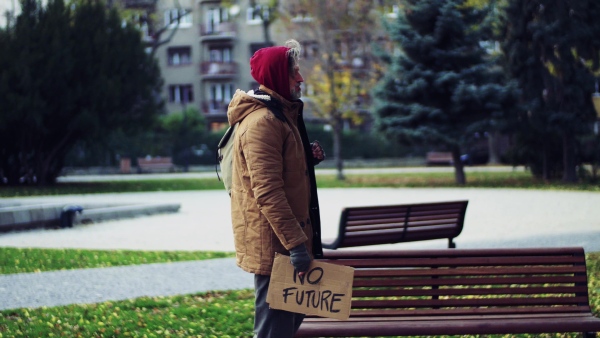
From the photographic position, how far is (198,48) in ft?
205

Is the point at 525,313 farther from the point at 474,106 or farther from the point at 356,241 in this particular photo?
the point at 474,106

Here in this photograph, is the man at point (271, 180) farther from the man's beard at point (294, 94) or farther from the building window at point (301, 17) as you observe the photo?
the building window at point (301, 17)

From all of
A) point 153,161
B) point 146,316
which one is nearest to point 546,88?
point 146,316

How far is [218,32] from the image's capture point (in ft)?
203

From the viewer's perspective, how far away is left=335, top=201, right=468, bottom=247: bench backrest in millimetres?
8516

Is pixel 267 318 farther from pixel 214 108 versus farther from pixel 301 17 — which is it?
pixel 214 108

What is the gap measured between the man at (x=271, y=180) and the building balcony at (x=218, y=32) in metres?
57.9

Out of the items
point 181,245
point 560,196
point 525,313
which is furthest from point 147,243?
point 560,196

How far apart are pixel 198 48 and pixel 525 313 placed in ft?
194

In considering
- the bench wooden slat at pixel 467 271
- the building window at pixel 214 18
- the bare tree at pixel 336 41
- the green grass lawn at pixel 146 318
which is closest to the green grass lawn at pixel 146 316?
→ the green grass lawn at pixel 146 318

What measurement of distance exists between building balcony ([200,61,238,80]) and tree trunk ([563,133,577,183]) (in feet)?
121

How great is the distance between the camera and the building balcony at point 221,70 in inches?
2393

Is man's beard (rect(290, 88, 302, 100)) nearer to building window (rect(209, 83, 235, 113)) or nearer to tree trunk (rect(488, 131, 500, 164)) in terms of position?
tree trunk (rect(488, 131, 500, 164))

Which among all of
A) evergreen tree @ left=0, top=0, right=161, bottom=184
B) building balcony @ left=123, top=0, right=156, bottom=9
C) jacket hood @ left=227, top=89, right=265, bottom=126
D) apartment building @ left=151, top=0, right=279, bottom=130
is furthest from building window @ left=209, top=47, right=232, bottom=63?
jacket hood @ left=227, top=89, right=265, bottom=126
